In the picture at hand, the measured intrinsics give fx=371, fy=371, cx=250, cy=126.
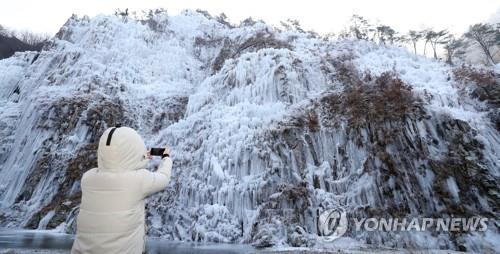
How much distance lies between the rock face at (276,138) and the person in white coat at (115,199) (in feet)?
36.2

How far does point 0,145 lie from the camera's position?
2352cm

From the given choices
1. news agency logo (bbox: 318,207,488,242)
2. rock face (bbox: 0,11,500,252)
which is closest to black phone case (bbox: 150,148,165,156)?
rock face (bbox: 0,11,500,252)

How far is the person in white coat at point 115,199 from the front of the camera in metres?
2.78

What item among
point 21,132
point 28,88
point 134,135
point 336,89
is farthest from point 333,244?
point 28,88

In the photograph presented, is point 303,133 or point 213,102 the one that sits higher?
point 213,102

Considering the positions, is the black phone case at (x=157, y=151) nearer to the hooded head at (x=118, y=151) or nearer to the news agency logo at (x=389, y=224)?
the hooded head at (x=118, y=151)

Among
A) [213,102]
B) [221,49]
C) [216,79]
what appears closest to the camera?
[213,102]

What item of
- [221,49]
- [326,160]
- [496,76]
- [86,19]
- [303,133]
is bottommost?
[326,160]

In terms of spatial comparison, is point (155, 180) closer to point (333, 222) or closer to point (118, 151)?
point (118, 151)

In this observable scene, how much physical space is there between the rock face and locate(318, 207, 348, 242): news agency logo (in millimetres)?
293

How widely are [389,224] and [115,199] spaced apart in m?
12.5

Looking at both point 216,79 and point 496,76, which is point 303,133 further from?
point 496,76

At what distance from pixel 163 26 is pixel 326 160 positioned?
23583mm

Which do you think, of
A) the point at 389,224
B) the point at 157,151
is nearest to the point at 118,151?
the point at 157,151
